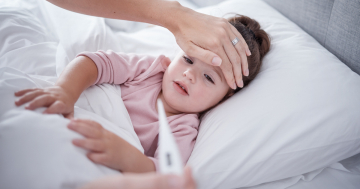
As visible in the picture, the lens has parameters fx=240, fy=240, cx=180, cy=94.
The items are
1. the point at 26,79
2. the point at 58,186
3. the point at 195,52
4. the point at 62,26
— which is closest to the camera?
the point at 58,186

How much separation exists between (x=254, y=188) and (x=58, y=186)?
0.66m

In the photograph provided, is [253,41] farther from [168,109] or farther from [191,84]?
[168,109]

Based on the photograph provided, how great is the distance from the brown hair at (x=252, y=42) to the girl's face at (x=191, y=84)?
0.12 meters

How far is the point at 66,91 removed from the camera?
766 millimetres

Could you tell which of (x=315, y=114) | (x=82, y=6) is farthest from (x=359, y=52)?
(x=82, y=6)

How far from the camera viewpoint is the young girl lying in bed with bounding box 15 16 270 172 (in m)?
0.86

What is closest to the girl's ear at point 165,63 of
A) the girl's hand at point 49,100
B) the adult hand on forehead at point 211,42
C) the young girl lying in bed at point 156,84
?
the young girl lying in bed at point 156,84

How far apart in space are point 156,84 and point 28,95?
0.57 metres

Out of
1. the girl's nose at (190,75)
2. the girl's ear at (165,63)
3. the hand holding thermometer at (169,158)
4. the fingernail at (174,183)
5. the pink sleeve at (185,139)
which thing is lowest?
the pink sleeve at (185,139)

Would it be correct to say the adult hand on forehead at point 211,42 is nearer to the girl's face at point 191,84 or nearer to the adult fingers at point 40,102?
the girl's face at point 191,84

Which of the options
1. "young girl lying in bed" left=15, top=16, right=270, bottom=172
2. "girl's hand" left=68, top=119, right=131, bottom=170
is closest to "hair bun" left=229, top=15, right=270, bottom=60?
"young girl lying in bed" left=15, top=16, right=270, bottom=172

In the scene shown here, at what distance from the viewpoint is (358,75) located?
3.17ft

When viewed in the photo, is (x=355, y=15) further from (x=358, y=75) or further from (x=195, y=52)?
(x=195, y=52)

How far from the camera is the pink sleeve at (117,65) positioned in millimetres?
959
